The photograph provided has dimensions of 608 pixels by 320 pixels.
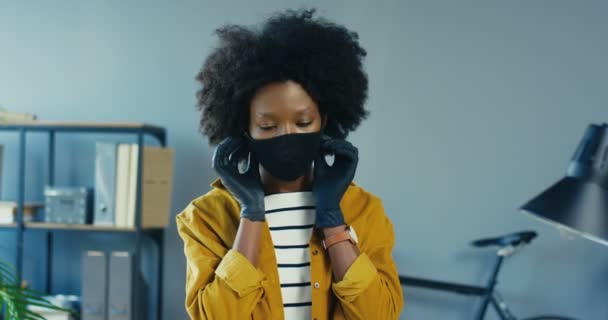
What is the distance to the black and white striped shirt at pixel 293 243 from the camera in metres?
1.05

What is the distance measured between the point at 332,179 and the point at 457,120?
5.58 feet

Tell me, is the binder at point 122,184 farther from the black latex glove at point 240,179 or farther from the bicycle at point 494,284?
the black latex glove at point 240,179

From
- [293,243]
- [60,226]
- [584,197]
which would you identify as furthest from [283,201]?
[60,226]

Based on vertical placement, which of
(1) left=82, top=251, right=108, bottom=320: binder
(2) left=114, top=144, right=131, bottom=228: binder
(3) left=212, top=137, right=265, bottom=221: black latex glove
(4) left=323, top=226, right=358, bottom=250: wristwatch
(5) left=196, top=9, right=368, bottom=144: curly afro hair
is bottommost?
(1) left=82, top=251, right=108, bottom=320: binder

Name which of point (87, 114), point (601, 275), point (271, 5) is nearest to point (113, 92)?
point (87, 114)

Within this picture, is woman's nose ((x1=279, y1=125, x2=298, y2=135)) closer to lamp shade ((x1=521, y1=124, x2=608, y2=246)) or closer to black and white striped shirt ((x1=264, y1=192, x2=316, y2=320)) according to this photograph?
black and white striped shirt ((x1=264, y1=192, x2=316, y2=320))

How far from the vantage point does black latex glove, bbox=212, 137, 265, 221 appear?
3.41 ft

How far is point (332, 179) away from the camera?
105 centimetres

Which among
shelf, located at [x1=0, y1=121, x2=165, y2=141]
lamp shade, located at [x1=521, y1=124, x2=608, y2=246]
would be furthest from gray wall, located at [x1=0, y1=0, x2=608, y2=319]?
lamp shade, located at [x1=521, y1=124, x2=608, y2=246]

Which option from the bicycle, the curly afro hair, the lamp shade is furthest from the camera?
the bicycle

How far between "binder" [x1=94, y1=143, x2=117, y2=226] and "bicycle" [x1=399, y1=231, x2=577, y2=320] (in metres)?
1.29

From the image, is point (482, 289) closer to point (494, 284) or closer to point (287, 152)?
point (494, 284)

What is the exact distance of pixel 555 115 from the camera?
2.57 m

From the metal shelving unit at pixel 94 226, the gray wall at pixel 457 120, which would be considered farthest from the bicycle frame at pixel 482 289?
the metal shelving unit at pixel 94 226
